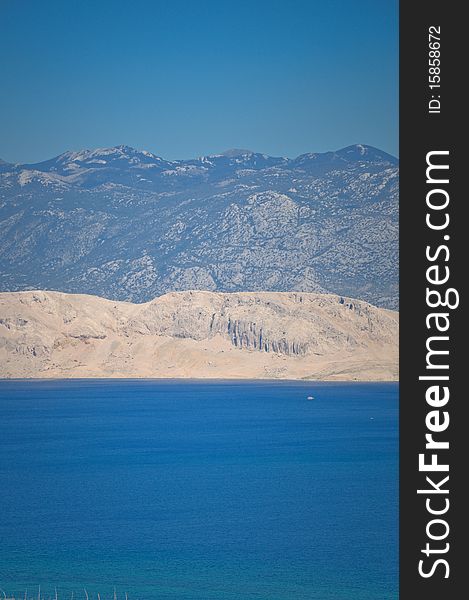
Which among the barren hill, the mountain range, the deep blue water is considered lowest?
the deep blue water

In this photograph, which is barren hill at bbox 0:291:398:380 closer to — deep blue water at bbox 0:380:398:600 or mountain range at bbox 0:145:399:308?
mountain range at bbox 0:145:399:308

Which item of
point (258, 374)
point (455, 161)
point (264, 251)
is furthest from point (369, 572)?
point (264, 251)

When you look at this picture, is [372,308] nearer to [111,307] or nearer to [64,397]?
[111,307]

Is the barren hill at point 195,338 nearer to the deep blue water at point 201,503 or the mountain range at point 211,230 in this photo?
the mountain range at point 211,230

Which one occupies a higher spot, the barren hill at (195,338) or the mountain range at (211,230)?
the mountain range at (211,230)

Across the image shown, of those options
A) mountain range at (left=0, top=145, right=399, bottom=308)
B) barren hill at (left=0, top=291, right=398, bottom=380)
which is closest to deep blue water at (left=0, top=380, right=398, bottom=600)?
barren hill at (left=0, top=291, right=398, bottom=380)

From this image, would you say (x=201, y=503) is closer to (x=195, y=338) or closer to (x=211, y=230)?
(x=195, y=338)

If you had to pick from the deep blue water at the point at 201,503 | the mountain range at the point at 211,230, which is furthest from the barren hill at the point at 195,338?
the deep blue water at the point at 201,503
